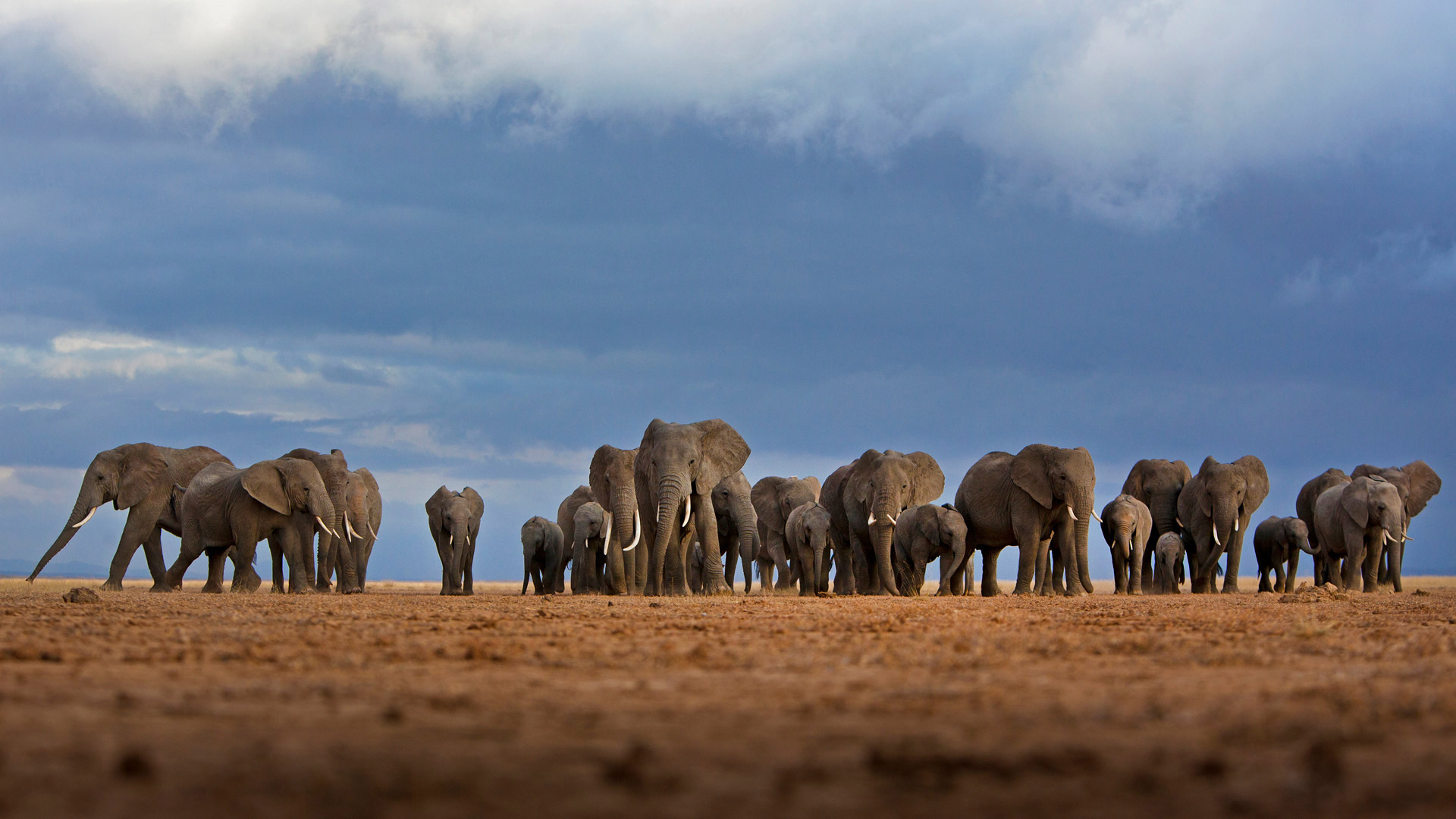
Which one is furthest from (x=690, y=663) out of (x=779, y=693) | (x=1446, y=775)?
(x=1446, y=775)

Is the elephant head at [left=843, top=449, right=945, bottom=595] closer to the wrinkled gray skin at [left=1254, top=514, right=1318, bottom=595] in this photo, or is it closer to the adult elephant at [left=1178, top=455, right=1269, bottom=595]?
the adult elephant at [left=1178, top=455, right=1269, bottom=595]

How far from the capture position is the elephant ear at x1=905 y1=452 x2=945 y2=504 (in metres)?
30.0

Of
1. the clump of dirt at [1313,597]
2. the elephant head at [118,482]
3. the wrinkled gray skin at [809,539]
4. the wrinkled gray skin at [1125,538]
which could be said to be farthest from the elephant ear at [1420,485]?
the elephant head at [118,482]

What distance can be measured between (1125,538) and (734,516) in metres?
9.12

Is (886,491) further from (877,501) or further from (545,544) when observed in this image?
(545,544)

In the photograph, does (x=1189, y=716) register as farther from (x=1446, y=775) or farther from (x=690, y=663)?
(x=690, y=663)

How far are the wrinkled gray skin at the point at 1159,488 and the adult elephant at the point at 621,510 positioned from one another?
53.5ft

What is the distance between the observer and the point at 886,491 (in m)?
26.9

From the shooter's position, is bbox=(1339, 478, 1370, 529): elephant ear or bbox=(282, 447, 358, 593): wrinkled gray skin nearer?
bbox=(282, 447, 358, 593): wrinkled gray skin

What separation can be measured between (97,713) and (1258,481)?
111 feet

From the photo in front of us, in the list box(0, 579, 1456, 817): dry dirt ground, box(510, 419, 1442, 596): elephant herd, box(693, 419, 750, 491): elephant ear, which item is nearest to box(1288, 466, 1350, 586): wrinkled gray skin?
box(510, 419, 1442, 596): elephant herd

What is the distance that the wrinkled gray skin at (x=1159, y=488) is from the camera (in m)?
36.5

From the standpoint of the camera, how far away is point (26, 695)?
584 centimetres

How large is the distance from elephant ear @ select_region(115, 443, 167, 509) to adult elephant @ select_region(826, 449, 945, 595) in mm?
15245
